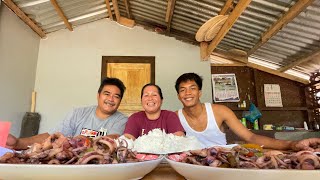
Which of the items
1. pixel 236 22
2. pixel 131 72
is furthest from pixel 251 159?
pixel 131 72

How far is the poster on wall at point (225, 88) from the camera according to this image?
4.98 meters

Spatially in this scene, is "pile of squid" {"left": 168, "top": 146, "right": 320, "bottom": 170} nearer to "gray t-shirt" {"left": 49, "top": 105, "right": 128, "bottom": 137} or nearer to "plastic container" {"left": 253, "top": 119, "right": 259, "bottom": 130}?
"gray t-shirt" {"left": 49, "top": 105, "right": 128, "bottom": 137}

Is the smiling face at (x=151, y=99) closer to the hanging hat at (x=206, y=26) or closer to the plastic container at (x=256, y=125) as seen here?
the hanging hat at (x=206, y=26)

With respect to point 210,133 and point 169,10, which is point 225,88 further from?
point 210,133

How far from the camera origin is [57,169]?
2.00ft

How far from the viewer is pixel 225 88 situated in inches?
199

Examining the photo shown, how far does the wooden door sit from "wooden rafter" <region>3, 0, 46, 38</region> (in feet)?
4.26

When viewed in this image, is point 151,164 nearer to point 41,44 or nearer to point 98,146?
point 98,146

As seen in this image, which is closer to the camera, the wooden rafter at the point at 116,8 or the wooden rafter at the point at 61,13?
the wooden rafter at the point at 61,13

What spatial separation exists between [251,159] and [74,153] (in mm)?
530

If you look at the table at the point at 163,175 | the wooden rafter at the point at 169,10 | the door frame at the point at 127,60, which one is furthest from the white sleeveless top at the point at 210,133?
the door frame at the point at 127,60

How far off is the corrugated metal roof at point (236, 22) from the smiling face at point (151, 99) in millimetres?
2229

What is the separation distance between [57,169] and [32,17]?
174 inches

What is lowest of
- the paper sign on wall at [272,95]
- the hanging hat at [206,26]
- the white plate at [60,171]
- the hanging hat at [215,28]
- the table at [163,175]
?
the table at [163,175]
